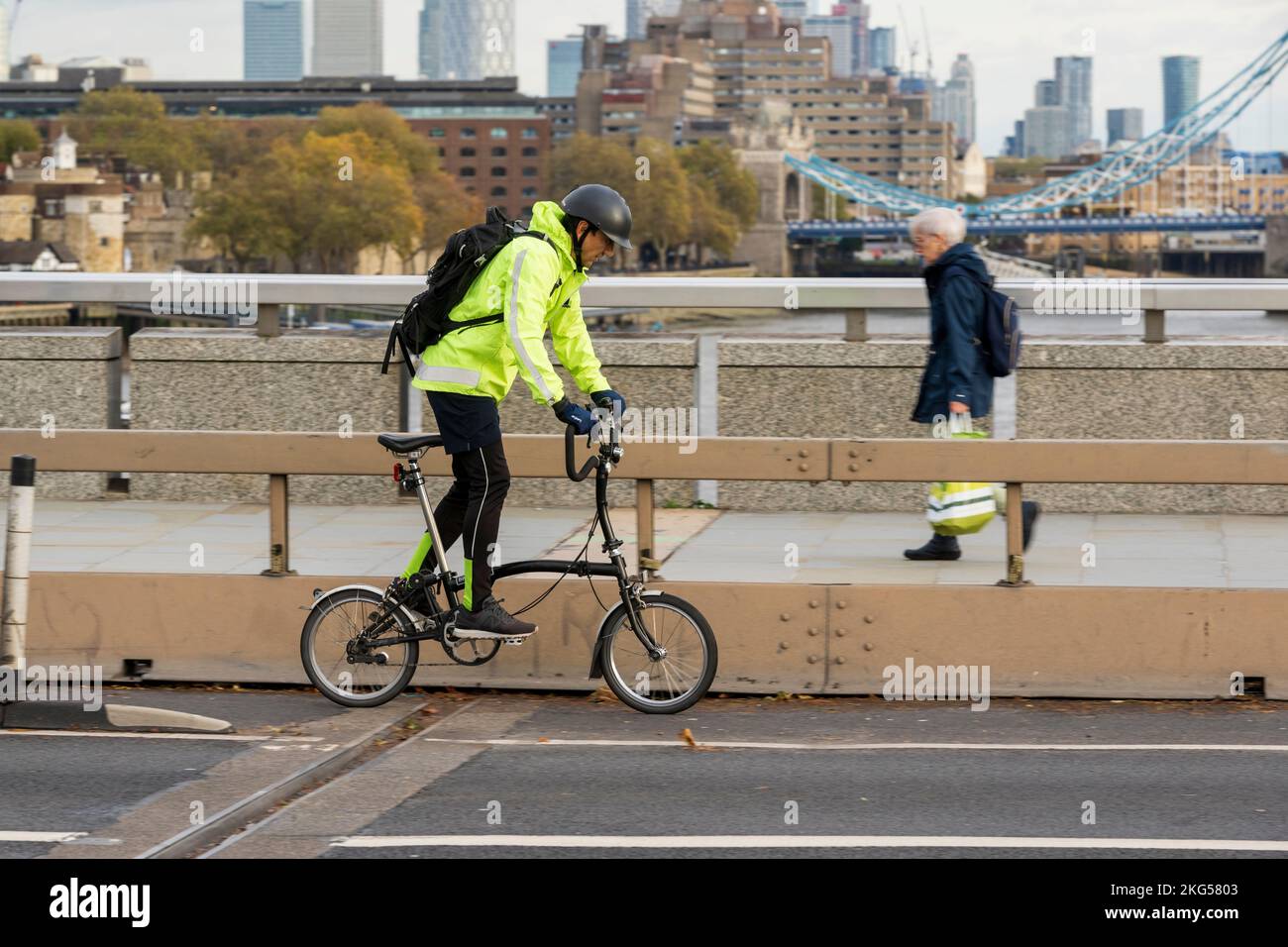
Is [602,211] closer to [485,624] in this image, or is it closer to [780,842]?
[485,624]

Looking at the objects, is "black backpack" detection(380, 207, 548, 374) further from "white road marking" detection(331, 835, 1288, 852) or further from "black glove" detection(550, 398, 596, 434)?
"white road marking" detection(331, 835, 1288, 852)

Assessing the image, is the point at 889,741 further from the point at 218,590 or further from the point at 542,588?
the point at 218,590

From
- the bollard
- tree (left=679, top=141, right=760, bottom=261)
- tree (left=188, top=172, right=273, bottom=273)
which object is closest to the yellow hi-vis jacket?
the bollard

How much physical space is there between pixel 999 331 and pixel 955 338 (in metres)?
0.23

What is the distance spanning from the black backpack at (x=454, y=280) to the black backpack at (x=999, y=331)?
282cm

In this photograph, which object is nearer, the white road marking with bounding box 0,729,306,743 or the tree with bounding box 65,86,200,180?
the white road marking with bounding box 0,729,306,743

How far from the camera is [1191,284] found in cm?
1077

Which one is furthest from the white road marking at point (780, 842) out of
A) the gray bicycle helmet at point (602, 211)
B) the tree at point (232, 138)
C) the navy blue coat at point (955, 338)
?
the tree at point (232, 138)

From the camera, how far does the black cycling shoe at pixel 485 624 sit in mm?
7266

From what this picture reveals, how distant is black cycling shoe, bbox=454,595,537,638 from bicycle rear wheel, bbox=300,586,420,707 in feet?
0.66

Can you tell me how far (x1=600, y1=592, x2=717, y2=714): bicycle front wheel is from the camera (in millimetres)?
7156

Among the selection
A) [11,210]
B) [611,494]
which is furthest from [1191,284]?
[11,210]

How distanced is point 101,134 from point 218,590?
165176mm

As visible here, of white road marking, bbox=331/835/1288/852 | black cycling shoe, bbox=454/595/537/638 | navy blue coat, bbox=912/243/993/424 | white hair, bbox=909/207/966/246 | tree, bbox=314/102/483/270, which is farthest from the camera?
tree, bbox=314/102/483/270
